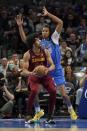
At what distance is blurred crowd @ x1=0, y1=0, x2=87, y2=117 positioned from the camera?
16578 mm

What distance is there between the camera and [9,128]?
1225cm

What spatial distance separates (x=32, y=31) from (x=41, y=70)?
344 inches

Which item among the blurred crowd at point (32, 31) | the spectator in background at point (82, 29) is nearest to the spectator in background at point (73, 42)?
the blurred crowd at point (32, 31)

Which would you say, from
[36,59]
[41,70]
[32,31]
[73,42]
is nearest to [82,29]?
[73,42]

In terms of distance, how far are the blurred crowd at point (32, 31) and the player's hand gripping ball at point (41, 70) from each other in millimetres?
2841

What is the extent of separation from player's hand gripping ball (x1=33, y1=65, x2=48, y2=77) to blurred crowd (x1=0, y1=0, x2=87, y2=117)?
2841 mm

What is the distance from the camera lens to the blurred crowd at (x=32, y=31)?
16.6 metres

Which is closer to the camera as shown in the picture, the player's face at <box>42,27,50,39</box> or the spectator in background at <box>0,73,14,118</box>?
the player's face at <box>42,27,50,39</box>

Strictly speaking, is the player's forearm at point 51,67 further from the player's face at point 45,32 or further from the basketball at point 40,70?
the player's face at point 45,32

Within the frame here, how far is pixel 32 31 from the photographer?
21.6m

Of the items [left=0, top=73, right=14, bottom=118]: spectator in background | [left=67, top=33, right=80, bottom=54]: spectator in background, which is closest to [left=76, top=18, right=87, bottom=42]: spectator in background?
[left=67, top=33, right=80, bottom=54]: spectator in background

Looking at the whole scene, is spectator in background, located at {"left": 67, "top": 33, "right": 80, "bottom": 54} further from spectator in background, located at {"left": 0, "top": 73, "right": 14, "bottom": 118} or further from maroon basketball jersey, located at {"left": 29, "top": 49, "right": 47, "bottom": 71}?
maroon basketball jersey, located at {"left": 29, "top": 49, "right": 47, "bottom": 71}

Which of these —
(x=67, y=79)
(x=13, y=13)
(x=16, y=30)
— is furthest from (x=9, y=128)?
(x=13, y=13)

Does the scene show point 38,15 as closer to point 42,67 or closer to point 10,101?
point 10,101
